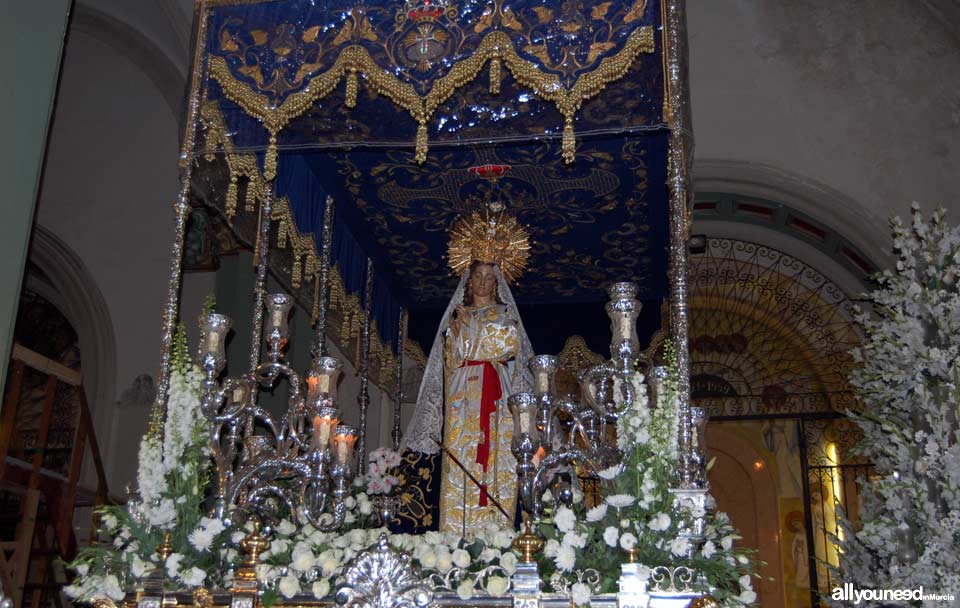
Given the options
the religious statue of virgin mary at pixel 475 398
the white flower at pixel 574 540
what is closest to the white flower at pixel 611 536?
the white flower at pixel 574 540

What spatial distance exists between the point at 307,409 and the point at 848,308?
274 inches

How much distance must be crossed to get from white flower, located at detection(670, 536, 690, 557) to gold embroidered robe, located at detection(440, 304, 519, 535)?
233 cm

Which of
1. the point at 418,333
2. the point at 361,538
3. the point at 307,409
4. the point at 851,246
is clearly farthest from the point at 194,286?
the point at 851,246

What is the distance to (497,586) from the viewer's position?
4391 millimetres

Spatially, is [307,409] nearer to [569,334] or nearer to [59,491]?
[59,491]

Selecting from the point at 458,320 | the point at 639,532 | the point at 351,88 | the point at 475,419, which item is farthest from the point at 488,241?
the point at 639,532

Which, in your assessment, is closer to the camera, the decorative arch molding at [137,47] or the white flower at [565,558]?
the white flower at [565,558]

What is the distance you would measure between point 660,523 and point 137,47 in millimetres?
6739

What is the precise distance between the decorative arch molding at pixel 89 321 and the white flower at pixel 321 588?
15.8ft

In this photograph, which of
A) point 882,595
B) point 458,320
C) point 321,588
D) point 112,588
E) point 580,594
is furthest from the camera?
point 458,320

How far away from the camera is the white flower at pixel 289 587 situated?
14.9ft

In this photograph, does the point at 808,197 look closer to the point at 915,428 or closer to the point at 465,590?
the point at 915,428

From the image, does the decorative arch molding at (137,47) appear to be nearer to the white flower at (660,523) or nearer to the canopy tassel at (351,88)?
the canopy tassel at (351,88)

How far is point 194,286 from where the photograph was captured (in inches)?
335
